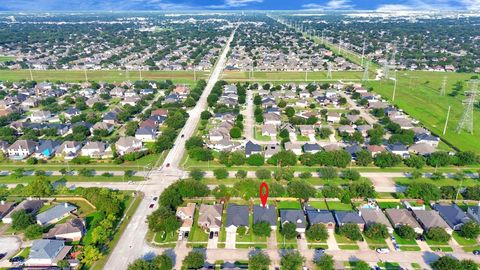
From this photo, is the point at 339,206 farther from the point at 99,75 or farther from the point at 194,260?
the point at 99,75

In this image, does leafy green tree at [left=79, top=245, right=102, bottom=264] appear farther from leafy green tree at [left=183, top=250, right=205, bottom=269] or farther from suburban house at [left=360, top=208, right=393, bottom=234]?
suburban house at [left=360, top=208, right=393, bottom=234]

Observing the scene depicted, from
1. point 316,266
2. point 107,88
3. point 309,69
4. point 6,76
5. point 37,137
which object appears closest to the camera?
point 316,266

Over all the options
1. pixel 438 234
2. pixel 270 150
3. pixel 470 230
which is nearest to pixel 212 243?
pixel 270 150

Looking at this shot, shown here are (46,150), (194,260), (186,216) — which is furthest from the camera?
(46,150)

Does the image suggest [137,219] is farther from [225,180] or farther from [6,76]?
[6,76]

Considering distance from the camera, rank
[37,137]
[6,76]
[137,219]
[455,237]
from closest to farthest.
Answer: [455,237] → [137,219] → [37,137] → [6,76]

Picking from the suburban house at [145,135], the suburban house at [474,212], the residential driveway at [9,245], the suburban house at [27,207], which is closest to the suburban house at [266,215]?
the suburban house at [474,212]

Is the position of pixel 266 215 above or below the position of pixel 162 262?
below

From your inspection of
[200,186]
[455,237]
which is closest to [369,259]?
[455,237]
